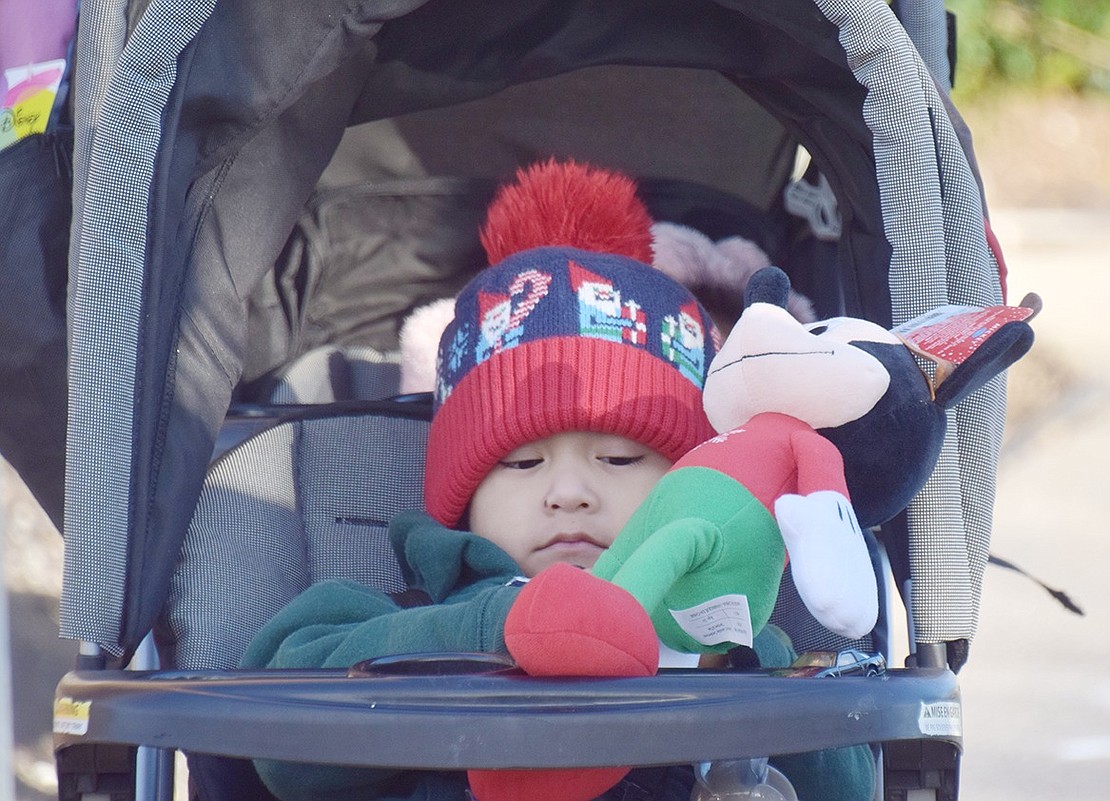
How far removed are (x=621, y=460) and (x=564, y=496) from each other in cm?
14

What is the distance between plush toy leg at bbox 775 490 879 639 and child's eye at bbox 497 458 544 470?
57 centimetres

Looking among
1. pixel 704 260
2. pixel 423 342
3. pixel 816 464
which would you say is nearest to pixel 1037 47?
pixel 704 260

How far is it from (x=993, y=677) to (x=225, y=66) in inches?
116

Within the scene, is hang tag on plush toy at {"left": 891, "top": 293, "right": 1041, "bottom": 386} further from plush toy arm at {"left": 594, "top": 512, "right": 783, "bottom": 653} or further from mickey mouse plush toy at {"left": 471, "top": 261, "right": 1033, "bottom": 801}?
plush toy arm at {"left": 594, "top": 512, "right": 783, "bottom": 653}

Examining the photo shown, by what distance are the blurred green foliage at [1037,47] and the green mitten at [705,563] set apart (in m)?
7.02

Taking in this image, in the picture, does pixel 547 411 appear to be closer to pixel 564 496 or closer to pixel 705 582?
pixel 564 496

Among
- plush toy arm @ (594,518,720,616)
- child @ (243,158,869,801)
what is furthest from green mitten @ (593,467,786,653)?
child @ (243,158,869,801)

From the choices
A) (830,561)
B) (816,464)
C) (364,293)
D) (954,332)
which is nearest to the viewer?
(830,561)

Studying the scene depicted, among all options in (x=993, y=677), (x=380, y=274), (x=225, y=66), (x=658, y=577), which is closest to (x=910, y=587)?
(x=658, y=577)

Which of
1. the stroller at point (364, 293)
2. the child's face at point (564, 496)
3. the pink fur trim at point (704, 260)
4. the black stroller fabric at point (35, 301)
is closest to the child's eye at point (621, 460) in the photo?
the child's face at point (564, 496)

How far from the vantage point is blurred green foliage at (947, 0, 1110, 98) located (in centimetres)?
802

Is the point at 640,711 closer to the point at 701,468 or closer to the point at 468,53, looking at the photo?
the point at 701,468

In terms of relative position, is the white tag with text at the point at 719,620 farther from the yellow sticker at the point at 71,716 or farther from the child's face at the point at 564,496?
the yellow sticker at the point at 71,716

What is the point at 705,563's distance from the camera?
1.39m
